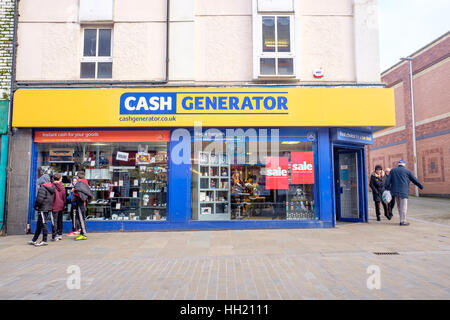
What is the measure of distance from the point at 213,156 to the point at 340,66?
482 centimetres

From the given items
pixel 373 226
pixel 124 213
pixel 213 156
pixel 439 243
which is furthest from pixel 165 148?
pixel 439 243

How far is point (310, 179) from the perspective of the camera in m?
9.07

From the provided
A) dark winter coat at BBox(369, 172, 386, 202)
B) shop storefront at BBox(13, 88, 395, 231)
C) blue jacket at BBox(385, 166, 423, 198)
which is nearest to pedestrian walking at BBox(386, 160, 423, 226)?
blue jacket at BBox(385, 166, 423, 198)

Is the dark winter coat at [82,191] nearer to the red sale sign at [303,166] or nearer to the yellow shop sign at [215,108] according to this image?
the yellow shop sign at [215,108]

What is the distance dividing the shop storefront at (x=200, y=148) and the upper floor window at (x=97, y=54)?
1037mm

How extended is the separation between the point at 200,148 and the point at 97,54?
4477mm

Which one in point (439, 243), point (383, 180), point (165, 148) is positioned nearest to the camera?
point (439, 243)

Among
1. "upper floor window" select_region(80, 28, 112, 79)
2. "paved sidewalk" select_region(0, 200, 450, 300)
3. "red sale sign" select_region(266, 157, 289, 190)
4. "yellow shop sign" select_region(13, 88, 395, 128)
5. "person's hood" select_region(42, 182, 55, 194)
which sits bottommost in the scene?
"paved sidewalk" select_region(0, 200, 450, 300)

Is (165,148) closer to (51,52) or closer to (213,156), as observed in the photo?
(213,156)

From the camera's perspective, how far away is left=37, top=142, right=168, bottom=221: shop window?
904 cm

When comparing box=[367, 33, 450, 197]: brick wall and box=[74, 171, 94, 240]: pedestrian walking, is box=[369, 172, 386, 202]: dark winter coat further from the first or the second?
box=[367, 33, 450, 197]: brick wall

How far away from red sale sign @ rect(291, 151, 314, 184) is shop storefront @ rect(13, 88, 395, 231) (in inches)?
1.2

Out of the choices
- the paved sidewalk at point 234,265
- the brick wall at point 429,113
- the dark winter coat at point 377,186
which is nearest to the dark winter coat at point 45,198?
the paved sidewalk at point 234,265

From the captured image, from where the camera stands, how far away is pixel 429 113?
795 inches
